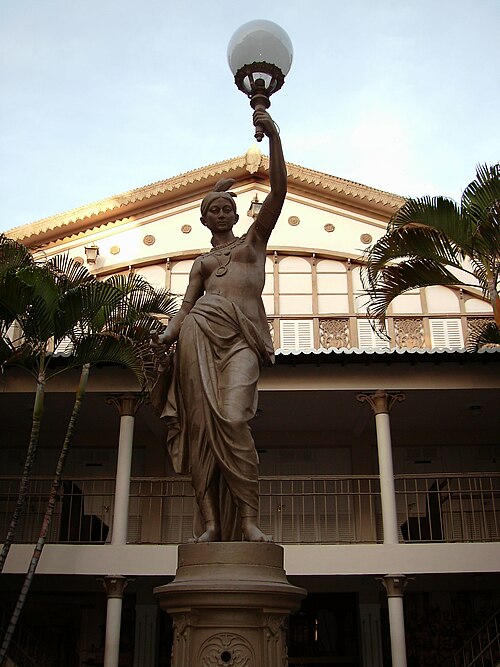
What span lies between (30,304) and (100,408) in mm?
4389

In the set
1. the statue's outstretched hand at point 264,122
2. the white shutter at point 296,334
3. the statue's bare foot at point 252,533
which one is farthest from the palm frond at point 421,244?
the white shutter at point 296,334

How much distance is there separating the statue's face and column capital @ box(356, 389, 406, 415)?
27.1 feet

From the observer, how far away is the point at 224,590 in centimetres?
369

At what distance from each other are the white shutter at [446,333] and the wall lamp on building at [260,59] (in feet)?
44.8

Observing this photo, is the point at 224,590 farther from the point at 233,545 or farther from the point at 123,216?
the point at 123,216

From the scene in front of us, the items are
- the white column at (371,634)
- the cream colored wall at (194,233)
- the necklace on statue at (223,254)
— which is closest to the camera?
the necklace on statue at (223,254)

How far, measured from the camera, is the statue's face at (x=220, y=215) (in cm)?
464

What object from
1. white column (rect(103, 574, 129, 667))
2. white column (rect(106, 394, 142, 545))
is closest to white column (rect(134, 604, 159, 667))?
white column (rect(103, 574, 129, 667))

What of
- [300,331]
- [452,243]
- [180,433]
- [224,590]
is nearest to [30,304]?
[452,243]

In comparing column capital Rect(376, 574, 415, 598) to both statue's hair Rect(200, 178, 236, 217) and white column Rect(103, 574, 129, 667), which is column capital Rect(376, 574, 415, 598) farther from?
statue's hair Rect(200, 178, 236, 217)

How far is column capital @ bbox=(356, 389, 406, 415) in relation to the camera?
12492 millimetres

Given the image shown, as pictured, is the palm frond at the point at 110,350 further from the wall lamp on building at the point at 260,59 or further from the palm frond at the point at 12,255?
the wall lamp on building at the point at 260,59

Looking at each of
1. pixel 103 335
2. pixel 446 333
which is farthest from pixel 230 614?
pixel 446 333

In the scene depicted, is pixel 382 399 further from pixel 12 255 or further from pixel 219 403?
pixel 219 403
